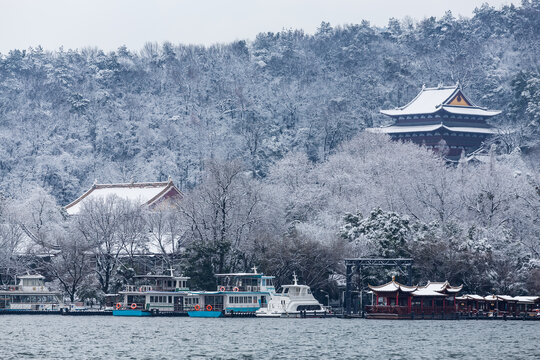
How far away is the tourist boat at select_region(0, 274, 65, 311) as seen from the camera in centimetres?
9512

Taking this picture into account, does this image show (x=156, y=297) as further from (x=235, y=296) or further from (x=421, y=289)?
(x=421, y=289)

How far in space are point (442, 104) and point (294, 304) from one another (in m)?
51.1

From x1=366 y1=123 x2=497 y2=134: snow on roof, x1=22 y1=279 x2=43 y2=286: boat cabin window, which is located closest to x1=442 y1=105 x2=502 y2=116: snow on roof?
x1=366 y1=123 x2=497 y2=134: snow on roof

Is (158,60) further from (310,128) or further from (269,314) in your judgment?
(269,314)

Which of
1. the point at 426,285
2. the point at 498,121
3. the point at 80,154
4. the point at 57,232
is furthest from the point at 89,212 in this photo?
the point at 498,121

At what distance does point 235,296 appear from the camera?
9056 cm

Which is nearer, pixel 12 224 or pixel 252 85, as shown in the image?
pixel 12 224

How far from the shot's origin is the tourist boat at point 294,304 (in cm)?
8919

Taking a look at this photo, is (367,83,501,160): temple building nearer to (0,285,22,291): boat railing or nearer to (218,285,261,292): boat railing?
(218,285,261,292): boat railing

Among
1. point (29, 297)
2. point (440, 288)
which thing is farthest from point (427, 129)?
point (29, 297)

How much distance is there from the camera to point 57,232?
103375 millimetres

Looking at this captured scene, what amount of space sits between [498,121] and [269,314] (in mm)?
65692

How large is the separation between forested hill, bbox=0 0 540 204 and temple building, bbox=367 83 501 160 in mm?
4477

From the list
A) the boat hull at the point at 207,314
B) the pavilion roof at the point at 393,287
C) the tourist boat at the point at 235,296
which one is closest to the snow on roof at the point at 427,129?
the tourist boat at the point at 235,296
